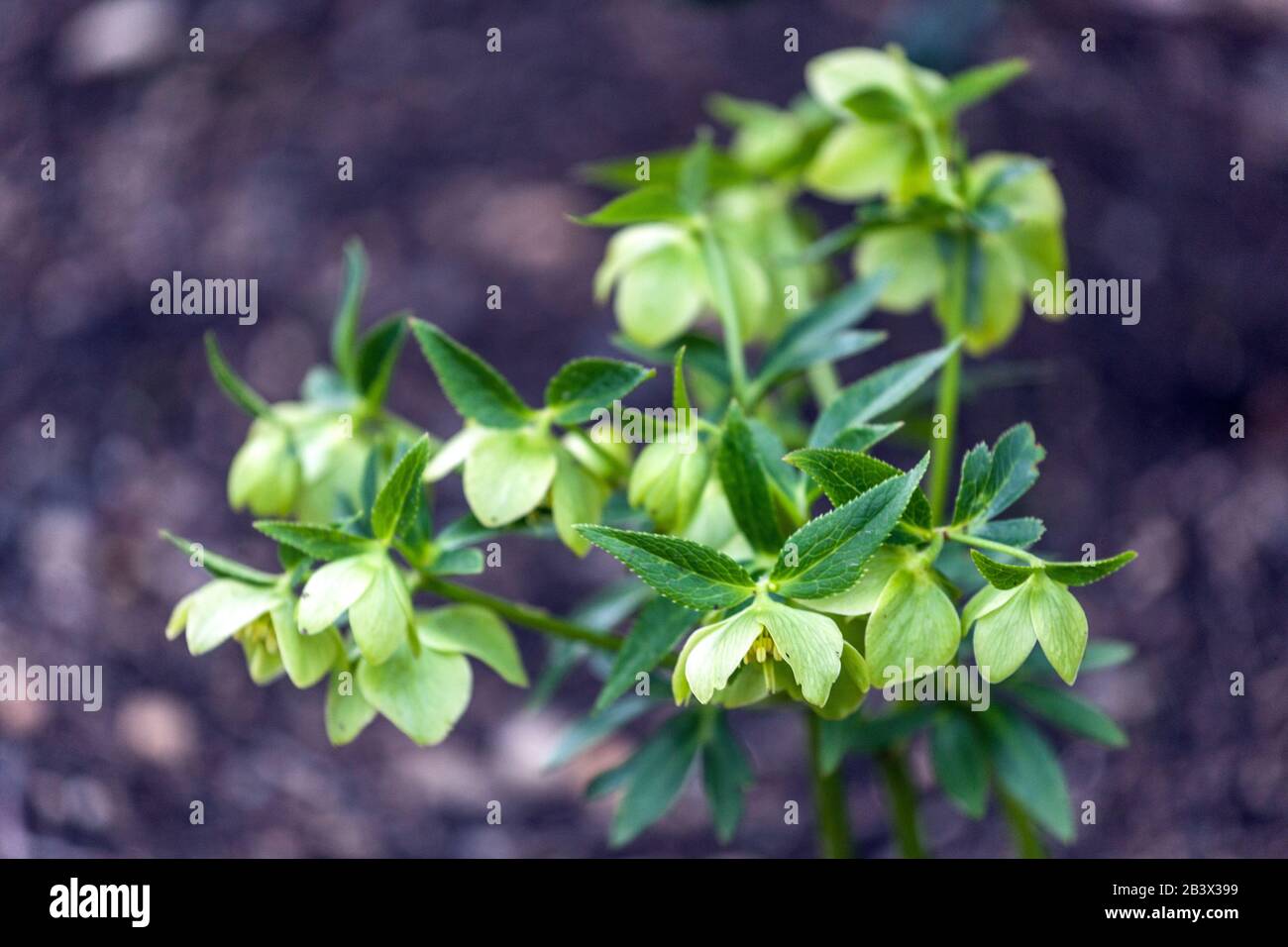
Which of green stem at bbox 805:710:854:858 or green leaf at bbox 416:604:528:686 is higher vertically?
green leaf at bbox 416:604:528:686

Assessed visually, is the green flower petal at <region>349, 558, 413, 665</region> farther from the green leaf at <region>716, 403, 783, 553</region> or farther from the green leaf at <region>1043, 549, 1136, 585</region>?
the green leaf at <region>1043, 549, 1136, 585</region>

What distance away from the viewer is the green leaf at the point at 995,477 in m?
0.65

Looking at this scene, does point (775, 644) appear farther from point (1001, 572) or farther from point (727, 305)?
point (727, 305)

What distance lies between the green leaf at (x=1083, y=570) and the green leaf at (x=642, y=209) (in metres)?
0.35

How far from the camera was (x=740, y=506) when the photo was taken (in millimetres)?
680

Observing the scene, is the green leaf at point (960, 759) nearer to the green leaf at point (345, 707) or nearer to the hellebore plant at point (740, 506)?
the hellebore plant at point (740, 506)

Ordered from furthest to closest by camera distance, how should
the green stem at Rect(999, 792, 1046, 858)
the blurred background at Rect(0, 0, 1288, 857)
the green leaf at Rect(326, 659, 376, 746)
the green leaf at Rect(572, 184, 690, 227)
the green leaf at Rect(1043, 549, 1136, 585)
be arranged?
the blurred background at Rect(0, 0, 1288, 857), the green stem at Rect(999, 792, 1046, 858), the green leaf at Rect(572, 184, 690, 227), the green leaf at Rect(326, 659, 376, 746), the green leaf at Rect(1043, 549, 1136, 585)

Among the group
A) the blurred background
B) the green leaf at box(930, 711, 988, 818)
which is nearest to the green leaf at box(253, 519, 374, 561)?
the green leaf at box(930, 711, 988, 818)

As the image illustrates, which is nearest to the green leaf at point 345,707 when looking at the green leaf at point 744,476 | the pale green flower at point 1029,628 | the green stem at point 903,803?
the green leaf at point 744,476

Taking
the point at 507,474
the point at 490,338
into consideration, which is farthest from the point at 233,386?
the point at 490,338

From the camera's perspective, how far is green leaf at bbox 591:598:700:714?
2.29ft

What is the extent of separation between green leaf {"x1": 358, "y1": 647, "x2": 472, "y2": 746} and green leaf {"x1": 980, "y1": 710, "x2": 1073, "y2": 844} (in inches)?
16.5

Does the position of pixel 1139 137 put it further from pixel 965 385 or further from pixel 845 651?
pixel 845 651

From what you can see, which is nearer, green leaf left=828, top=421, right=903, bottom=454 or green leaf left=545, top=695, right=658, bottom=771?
green leaf left=828, top=421, right=903, bottom=454
